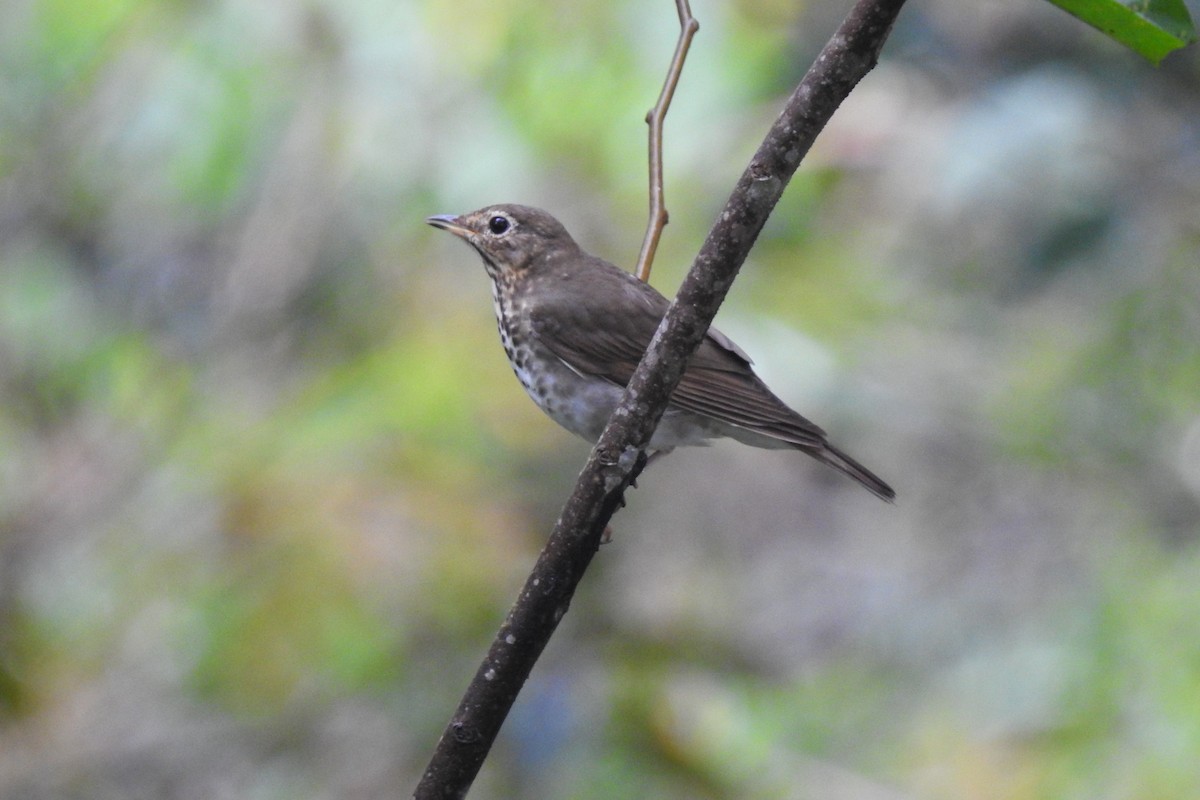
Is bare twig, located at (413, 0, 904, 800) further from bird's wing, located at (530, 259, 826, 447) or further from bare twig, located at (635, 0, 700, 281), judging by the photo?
bird's wing, located at (530, 259, 826, 447)

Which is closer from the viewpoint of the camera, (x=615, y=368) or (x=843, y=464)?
(x=843, y=464)

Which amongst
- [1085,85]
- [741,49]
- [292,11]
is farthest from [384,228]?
[1085,85]

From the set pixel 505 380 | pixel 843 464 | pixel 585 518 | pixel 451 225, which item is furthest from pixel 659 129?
pixel 505 380

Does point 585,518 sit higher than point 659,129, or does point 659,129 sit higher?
point 659,129

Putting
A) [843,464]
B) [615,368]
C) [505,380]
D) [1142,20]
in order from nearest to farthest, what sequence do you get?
[1142,20] → [843,464] → [615,368] → [505,380]

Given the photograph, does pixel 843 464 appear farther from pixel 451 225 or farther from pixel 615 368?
pixel 451 225

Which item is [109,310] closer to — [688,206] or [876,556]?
[688,206]

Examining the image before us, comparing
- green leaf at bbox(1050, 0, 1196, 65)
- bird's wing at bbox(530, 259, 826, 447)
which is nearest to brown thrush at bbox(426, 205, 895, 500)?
bird's wing at bbox(530, 259, 826, 447)

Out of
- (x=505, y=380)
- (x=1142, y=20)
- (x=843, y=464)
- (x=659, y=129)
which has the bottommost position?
(x=1142, y=20)
